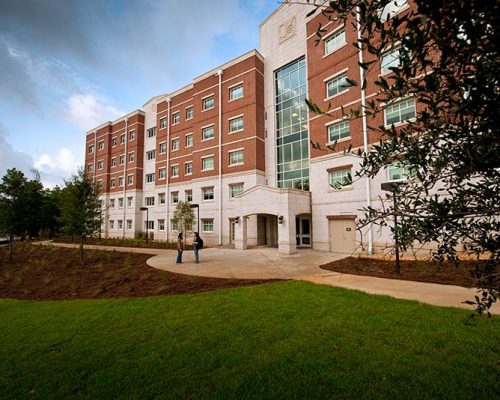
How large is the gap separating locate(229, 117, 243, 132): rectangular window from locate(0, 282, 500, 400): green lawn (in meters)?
22.7

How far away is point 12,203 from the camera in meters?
19.4

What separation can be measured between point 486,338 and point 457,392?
2022 millimetres

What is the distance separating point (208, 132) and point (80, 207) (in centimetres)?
1673

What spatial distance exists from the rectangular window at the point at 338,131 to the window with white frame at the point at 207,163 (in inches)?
527

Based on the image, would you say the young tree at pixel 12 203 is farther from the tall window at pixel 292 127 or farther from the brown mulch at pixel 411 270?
the brown mulch at pixel 411 270

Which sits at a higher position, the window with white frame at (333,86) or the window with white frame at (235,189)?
the window with white frame at (333,86)

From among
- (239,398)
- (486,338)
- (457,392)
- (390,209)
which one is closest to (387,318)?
(486,338)

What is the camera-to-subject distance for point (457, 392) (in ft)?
11.6

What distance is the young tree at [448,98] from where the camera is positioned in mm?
1763

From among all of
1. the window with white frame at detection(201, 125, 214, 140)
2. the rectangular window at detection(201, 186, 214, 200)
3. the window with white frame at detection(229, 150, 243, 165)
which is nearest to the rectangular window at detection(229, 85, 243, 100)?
the window with white frame at detection(201, 125, 214, 140)

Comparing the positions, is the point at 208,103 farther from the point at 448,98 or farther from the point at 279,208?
the point at 448,98

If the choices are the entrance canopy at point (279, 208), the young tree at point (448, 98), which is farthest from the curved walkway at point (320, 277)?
the young tree at point (448, 98)

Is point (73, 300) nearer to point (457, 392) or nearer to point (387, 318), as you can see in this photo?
point (387, 318)

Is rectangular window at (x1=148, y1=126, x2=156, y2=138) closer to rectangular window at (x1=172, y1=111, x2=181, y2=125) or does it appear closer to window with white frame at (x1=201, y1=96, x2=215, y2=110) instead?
rectangular window at (x1=172, y1=111, x2=181, y2=125)
